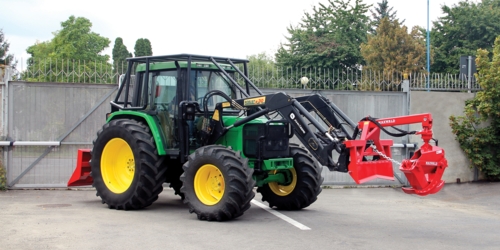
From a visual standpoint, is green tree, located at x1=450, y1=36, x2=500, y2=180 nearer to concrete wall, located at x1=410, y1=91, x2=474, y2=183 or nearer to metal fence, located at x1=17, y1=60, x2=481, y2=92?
concrete wall, located at x1=410, y1=91, x2=474, y2=183

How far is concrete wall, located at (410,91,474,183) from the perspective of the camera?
15.4m

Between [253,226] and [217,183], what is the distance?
3.39ft

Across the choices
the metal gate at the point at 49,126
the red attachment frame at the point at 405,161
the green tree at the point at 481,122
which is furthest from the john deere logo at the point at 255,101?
the green tree at the point at 481,122

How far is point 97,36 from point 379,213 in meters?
55.0

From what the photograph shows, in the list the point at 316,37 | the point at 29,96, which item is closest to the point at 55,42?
the point at 316,37

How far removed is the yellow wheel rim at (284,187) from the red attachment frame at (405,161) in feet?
6.05

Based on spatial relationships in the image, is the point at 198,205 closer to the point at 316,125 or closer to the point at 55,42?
the point at 316,125

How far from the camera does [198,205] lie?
31.0 ft

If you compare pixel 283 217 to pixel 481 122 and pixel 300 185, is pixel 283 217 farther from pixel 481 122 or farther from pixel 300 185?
pixel 481 122

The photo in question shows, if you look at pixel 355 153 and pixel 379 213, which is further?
pixel 379 213

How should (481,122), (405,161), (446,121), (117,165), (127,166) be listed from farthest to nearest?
(481,122) → (446,121) → (117,165) → (127,166) → (405,161)

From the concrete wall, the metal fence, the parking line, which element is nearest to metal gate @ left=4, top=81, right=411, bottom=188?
the metal fence

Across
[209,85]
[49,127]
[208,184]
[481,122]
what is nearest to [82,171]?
[49,127]

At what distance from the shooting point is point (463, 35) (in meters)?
46.8
